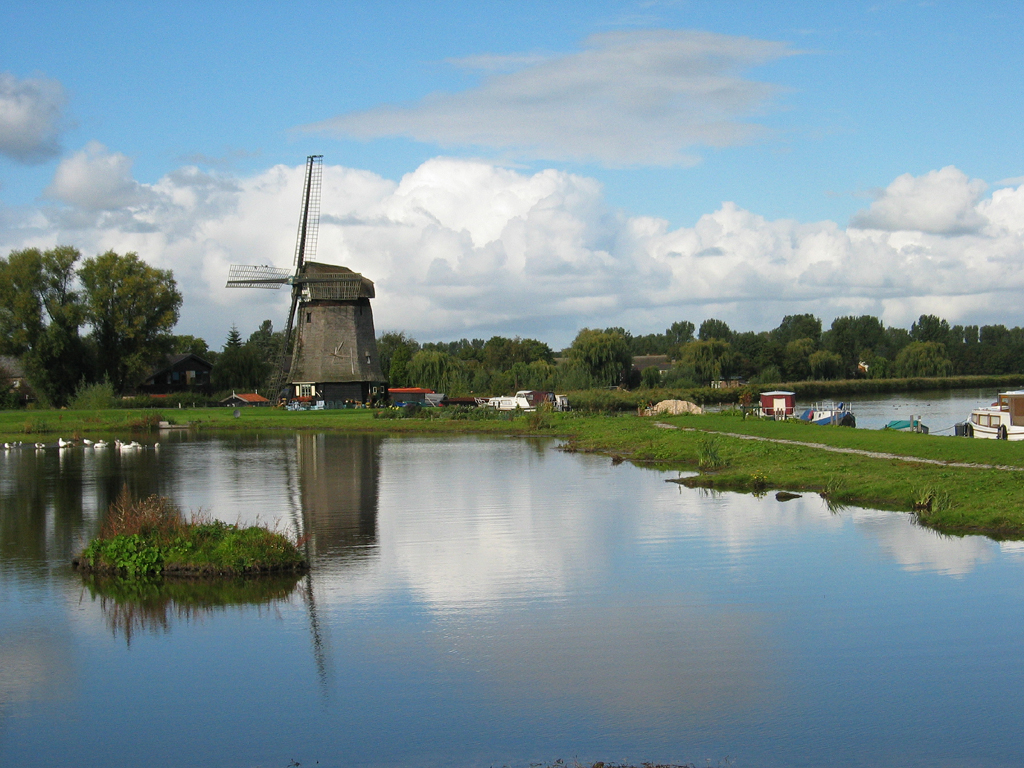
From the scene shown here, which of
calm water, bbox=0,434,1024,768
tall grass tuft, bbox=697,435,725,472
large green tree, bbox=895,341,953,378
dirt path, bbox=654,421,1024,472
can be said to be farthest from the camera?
large green tree, bbox=895,341,953,378

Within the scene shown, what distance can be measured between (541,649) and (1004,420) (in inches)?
1349

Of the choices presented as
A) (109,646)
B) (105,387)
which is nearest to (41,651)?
(109,646)

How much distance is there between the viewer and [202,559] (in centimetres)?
1661

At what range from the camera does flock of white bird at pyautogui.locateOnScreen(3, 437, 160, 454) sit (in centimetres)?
4476

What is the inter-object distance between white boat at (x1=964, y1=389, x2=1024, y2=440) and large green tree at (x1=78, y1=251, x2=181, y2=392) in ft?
218

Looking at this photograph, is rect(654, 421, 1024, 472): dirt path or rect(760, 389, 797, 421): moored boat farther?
rect(760, 389, 797, 421): moored boat

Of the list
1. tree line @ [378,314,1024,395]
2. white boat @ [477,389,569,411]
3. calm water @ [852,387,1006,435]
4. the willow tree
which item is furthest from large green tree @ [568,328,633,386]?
calm water @ [852,387,1006,435]

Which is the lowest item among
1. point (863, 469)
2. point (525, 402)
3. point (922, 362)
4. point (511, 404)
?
point (863, 469)

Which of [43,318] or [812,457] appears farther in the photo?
[43,318]

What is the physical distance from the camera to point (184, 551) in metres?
16.7

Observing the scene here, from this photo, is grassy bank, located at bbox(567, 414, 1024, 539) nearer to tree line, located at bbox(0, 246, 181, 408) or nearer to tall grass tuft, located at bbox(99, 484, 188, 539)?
tall grass tuft, located at bbox(99, 484, 188, 539)

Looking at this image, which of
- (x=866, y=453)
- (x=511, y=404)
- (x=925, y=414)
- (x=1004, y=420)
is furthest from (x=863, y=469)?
(x=511, y=404)

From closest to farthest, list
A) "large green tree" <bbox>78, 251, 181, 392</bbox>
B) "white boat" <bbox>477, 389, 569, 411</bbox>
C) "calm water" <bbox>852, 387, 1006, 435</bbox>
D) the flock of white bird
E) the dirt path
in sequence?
the dirt path < the flock of white bird < "calm water" <bbox>852, 387, 1006, 435</bbox> < "white boat" <bbox>477, 389, 569, 411</bbox> < "large green tree" <bbox>78, 251, 181, 392</bbox>

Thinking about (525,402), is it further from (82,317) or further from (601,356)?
(82,317)
